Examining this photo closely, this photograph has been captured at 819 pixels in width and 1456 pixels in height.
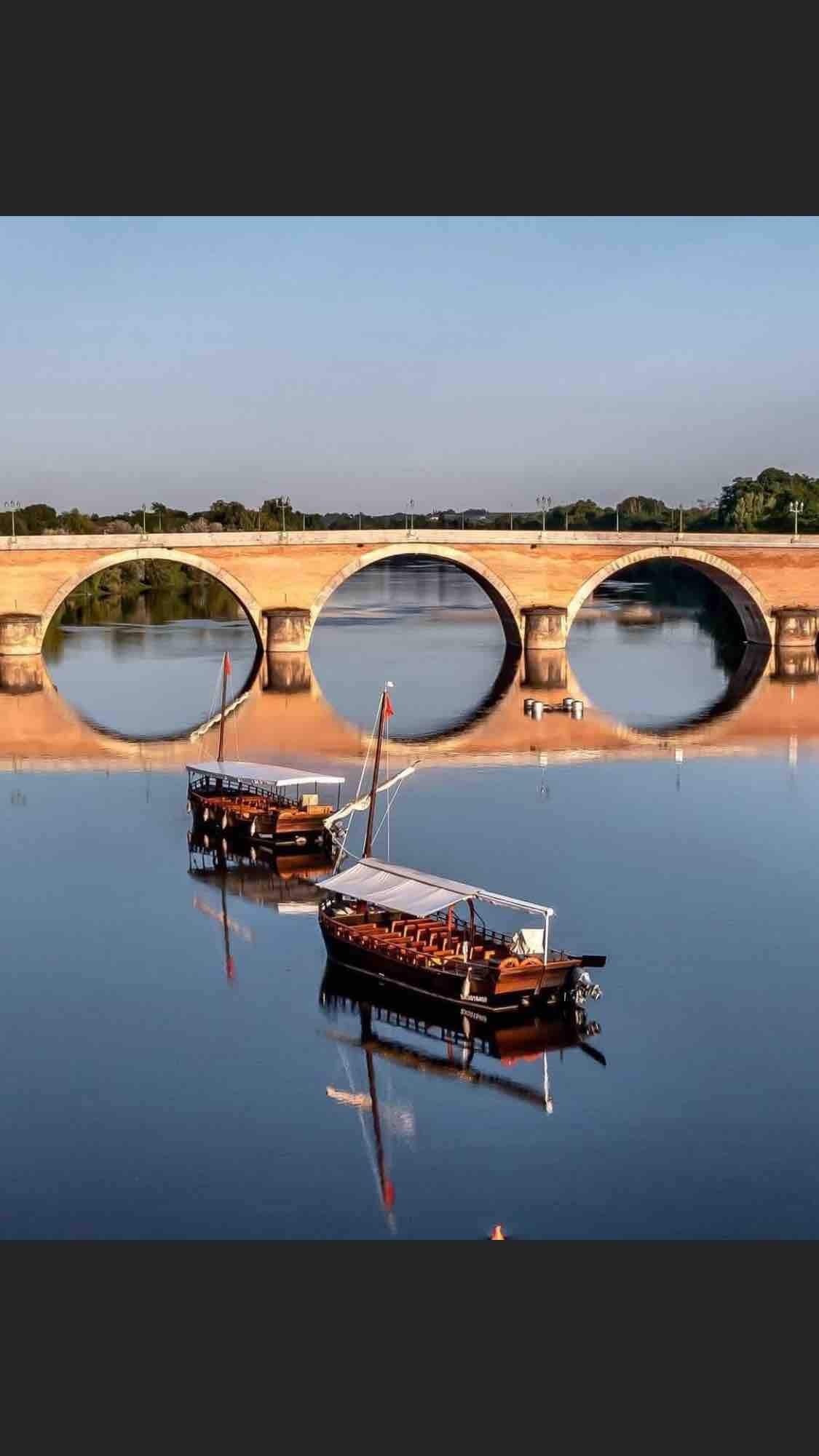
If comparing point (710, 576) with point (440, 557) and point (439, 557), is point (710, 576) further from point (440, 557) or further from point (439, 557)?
point (440, 557)

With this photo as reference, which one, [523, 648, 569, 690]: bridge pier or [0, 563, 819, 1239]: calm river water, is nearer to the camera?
[0, 563, 819, 1239]: calm river water

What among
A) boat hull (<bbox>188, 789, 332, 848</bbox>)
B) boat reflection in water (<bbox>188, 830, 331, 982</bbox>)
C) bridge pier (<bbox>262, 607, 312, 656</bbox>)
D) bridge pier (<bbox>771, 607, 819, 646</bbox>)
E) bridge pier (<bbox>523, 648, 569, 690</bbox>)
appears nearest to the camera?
boat reflection in water (<bbox>188, 830, 331, 982</bbox>)

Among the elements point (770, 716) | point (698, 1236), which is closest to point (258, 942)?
point (698, 1236)

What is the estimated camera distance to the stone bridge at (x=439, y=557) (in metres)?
47.4

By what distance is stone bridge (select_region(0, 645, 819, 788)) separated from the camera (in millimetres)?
32219

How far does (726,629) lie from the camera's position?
200 feet

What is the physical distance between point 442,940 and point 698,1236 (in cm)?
621

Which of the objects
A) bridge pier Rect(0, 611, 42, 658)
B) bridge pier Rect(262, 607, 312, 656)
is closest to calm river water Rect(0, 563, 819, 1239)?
bridge pier Rect(0, 611, 42, 658)

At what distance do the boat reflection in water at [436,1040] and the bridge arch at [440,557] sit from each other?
104 ft

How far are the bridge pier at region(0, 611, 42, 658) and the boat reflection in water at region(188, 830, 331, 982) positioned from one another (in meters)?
23.4

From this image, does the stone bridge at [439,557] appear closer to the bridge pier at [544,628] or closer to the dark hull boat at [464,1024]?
the bridge pier at [544,628]

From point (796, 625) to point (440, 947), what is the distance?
3598 cm

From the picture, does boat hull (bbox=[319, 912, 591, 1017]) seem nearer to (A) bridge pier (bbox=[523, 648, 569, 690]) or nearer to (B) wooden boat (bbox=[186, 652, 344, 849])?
(B) wooden boat (bbox=[186, 652, 344, 849])

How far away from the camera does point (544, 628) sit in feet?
166
